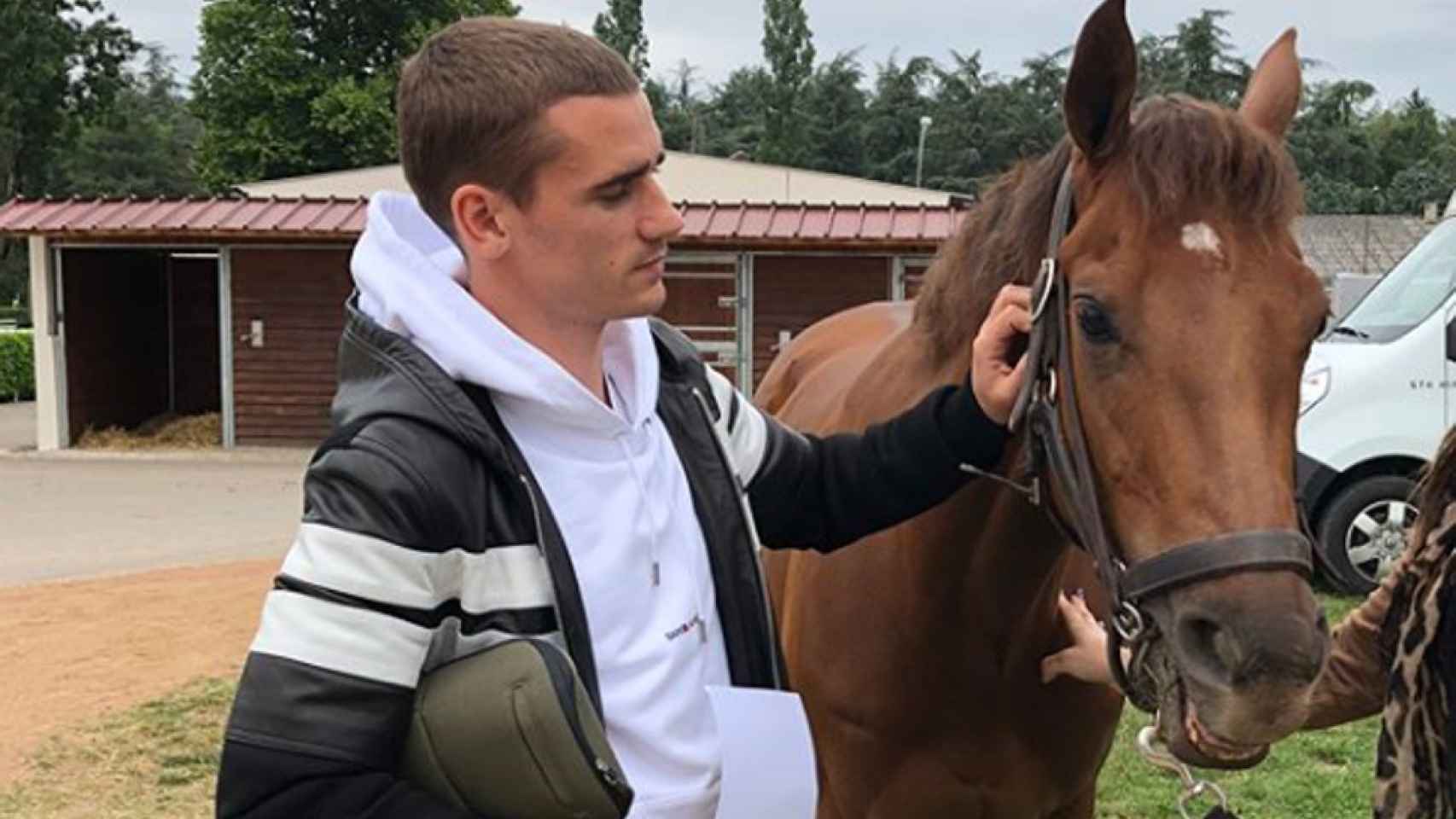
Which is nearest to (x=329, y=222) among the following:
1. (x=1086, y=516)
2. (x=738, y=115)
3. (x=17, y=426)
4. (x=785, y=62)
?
(x=17, y=426)

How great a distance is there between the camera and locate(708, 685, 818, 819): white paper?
5.10 feet

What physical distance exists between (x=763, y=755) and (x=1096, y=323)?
648 mm

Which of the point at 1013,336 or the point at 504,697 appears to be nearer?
the point at 504,697

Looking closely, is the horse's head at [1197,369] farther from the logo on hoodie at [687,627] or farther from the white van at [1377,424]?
the white van at [1377,424]

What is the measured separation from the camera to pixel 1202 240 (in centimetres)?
164

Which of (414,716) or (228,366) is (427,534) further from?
(228,366)

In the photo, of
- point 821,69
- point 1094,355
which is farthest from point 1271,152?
point 821,69

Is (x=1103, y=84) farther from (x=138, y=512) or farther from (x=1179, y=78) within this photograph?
(x=138, y=512)

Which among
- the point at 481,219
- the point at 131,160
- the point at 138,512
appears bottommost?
the point at 138,512

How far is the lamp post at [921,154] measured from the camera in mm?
47856

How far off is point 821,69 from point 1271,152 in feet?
219

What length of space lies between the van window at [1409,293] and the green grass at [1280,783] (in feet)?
9.48

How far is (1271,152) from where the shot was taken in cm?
173

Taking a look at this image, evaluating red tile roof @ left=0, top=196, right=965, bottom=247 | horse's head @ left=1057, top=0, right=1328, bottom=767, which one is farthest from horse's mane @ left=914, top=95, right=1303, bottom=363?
red tile roof @ left=0, top=196, right=965, bottom=247
